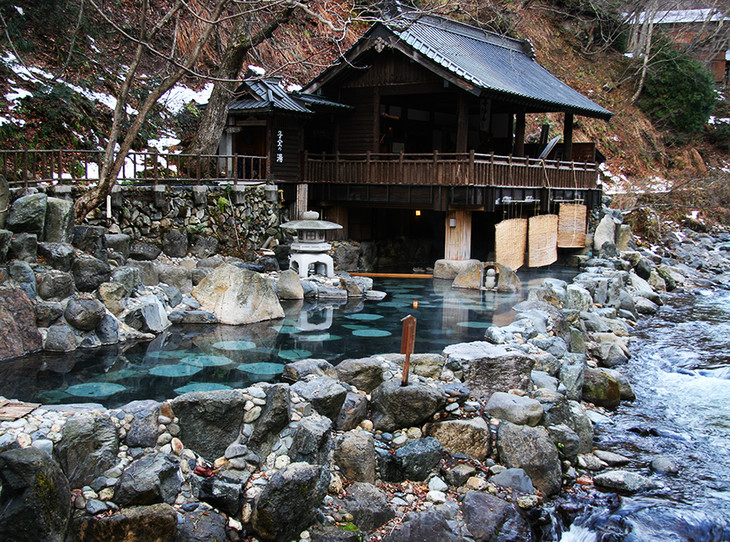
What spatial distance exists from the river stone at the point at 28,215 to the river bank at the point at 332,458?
6002 millimetres

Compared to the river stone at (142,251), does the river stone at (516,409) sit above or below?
below

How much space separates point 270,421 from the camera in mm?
7980

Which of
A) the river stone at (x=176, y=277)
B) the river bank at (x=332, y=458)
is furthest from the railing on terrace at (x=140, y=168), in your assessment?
the river bank at (x=332, y=458)

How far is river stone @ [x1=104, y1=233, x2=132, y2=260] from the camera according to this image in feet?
48.0

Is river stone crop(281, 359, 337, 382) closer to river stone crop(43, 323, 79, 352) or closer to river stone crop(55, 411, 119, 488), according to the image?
river stone crop(55, 411, 119, 488)

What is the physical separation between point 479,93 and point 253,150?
8.17 metres

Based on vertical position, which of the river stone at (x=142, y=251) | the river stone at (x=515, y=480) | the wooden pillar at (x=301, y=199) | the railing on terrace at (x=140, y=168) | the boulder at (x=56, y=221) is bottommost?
the river stone at (x=515, y=480)

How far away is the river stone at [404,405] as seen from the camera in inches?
349

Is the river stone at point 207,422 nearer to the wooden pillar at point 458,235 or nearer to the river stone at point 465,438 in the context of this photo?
the river stone at point 465,438

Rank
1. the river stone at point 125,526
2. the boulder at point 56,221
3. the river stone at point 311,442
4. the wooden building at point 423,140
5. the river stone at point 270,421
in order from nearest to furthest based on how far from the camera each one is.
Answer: the river stone at point 125,526
the river stone at point 311,442
the river stone at point 270,421
the boulder at point 56,221
the wooden building at point 423,140

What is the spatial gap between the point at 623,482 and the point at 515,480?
157 cm

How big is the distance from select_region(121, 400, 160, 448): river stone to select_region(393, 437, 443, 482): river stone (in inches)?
117

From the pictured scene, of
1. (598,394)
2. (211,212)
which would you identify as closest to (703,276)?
(598,394)

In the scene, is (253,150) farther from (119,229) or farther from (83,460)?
(83,460)
